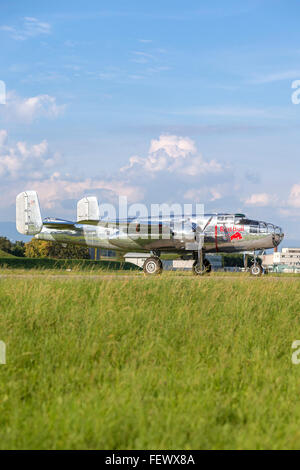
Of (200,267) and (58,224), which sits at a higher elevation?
(58,224)

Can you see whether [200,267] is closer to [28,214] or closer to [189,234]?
[189,234]

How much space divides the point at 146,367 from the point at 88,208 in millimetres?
30293

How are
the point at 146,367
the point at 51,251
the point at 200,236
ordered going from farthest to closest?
the point at 51,251 → the point at 200,236 → the point at 146,367

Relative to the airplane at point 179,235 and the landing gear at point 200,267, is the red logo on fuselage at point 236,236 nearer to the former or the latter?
the airplane at point 179,235

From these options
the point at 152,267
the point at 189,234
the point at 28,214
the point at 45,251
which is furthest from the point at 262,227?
the point at 45,251

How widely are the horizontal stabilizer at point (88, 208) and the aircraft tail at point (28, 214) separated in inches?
136

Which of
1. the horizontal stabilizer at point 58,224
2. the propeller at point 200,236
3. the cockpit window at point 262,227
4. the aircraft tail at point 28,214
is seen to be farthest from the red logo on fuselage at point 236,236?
the aircraft tail at point 28,214

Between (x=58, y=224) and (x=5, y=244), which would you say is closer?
(x=58, y=224)

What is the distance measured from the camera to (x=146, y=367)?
8414mm

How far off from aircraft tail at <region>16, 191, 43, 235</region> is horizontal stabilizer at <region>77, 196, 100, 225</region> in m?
3.46

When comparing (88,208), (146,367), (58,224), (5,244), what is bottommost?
(146,367)

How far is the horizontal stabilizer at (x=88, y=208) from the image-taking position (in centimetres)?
3791
